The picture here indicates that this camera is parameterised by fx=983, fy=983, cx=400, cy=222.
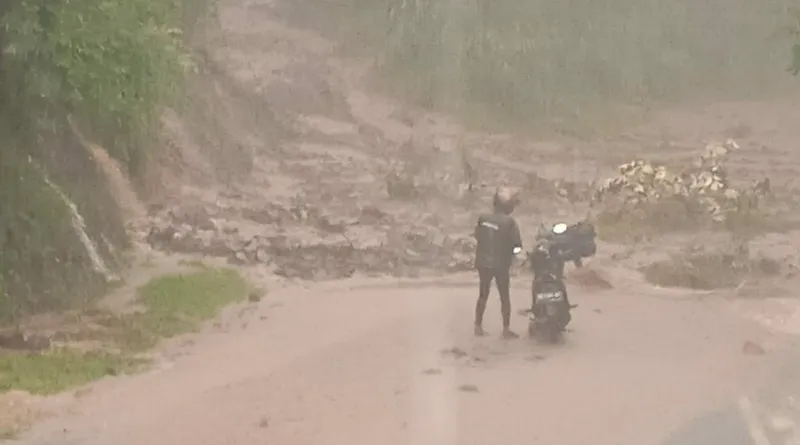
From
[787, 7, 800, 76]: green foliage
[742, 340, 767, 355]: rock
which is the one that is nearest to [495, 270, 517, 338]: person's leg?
[742, 340, 767, 355]: rock

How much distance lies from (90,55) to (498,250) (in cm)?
396

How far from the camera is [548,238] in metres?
8.96

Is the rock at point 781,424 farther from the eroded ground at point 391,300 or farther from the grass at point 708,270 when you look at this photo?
the grass at point 708,270

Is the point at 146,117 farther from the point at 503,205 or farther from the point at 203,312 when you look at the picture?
the point at 503,205

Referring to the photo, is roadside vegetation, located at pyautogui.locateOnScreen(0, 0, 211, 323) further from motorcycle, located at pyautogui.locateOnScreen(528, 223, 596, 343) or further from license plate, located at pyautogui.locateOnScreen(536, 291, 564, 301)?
license plate, located at pyautogui.locateOnScreen(536, 291, 564, 301)

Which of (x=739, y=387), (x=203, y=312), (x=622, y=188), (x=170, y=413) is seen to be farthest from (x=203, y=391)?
(x=622, y=188)

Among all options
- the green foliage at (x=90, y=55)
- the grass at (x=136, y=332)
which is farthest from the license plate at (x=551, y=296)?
the green foliage at (x=90, y=55)

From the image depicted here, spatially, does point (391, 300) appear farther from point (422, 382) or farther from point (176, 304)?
point (422, 382)

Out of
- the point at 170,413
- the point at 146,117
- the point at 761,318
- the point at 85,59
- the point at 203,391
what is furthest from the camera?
the point at 146,117

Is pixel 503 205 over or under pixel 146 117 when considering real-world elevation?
under

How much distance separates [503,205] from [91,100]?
3907mm

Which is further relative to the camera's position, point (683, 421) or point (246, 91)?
point (246, 91)

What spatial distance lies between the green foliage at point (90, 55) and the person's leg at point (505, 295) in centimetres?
370

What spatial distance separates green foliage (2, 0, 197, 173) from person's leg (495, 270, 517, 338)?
3.70 metres
